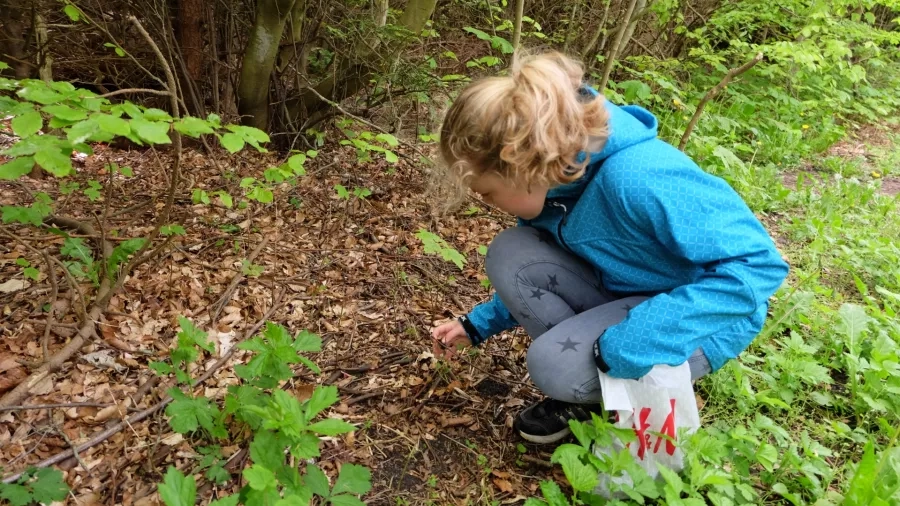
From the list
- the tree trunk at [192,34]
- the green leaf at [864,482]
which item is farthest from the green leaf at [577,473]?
the tree trunk at [192,34]

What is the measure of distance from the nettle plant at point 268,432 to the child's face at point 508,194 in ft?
2.19

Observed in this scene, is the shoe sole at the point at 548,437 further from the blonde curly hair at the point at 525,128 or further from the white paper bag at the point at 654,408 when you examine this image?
the blonde curly hair at the point at 525,128

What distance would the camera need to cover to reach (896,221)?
11.8ft

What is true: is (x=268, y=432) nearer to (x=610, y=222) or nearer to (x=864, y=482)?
(x=610, y=222)

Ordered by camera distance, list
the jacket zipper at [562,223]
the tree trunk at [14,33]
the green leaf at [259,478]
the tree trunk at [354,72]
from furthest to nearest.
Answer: the tree trunk at [354,72], the tree trunk at [14,33], the jacket zipper at [562,223], the green leaf at [259,478]

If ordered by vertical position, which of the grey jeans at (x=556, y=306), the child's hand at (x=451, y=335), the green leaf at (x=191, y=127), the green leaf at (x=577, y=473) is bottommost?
the child's hand at (x=451, y=335)

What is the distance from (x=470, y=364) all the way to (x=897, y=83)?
9357 mm

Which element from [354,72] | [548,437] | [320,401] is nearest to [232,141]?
[320,401]

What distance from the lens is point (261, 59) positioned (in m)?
3.53

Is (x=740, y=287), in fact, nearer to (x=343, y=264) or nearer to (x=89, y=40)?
(x=343, y=264)

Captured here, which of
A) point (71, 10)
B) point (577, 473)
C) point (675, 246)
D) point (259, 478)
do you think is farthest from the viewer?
point (71, 10)

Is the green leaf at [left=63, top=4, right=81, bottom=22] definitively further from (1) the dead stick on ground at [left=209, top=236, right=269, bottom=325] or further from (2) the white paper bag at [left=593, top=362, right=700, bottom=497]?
(2) the white paper bag at [left=593, top=362, right=700, bottom=497]

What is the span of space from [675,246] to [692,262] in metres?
0.07

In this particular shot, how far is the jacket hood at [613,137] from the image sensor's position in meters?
1.54
